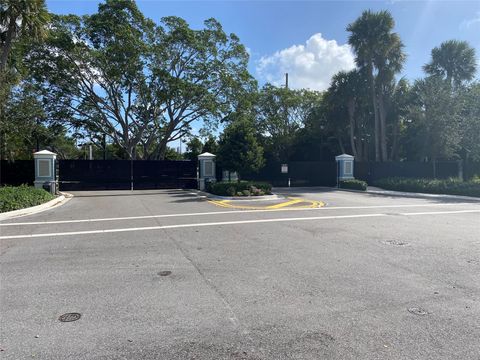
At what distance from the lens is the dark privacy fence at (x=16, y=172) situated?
22.7m

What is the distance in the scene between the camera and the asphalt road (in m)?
3.39

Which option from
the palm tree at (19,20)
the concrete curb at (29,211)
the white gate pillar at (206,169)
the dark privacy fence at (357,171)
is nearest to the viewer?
the concrete curb at (29,211)

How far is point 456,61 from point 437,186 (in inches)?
585

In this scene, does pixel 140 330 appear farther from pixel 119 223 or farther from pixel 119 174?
pixel 119 174

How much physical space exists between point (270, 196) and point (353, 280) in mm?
13357

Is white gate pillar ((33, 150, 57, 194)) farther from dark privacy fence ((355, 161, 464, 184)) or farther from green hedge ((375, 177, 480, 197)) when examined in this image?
dark privacy fence ((355, 161, 464, 184))

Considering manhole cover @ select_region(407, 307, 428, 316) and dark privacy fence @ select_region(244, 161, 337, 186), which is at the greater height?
dark privacy fence @ select_region(244, 161, 337, 186)

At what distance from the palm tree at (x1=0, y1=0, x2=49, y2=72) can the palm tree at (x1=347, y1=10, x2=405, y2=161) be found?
866 inches

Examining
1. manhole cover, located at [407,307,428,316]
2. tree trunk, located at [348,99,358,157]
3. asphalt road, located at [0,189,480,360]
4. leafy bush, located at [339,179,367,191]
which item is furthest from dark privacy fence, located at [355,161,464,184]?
manhole cover, located at [407,307,428,316]

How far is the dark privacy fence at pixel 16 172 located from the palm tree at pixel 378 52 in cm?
2484

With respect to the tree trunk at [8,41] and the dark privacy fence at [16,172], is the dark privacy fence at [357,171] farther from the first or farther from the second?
the tree trunk at [8,41]

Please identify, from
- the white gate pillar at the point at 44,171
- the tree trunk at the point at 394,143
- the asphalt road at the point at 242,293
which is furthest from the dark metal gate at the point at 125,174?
the tree trunk at the point at 394,143

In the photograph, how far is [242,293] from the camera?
15.5 feet

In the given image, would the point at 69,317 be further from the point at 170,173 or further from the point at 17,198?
the point at 170,173
